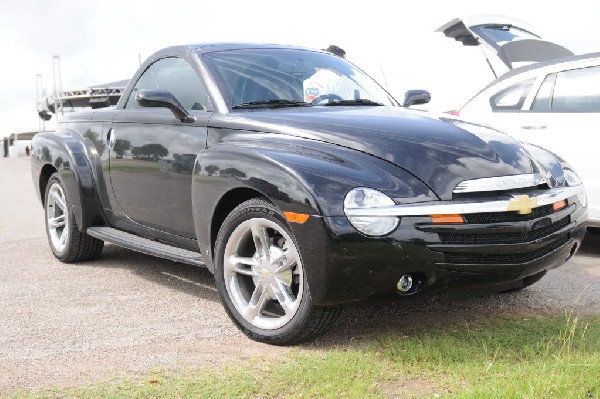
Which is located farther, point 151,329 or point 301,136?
point 151,329

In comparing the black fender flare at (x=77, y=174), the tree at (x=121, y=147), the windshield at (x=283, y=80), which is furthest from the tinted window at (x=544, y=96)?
the black fender flare at (x=77, y=174)

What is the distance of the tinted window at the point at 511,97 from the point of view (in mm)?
7469

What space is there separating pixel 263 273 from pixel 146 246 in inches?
54.9

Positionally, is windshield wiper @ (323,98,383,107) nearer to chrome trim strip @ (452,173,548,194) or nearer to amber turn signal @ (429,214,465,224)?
chrome trim strip @ (452,173,548,194)

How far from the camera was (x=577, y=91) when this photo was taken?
7051mm

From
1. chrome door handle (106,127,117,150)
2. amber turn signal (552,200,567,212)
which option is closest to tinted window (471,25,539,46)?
chrome door handle (106,127,117,150)

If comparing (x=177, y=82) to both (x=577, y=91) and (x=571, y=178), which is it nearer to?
(x=571, y=178)

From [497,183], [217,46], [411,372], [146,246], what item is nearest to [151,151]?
[146,246]

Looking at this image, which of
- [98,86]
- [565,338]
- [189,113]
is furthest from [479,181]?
[98,86]

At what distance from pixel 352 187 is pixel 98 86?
4420 cm

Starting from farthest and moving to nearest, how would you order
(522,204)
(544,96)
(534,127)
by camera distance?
(544,96), (534,127), (522,204)

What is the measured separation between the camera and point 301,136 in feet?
14.8

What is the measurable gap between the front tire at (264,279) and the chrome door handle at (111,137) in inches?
68.7

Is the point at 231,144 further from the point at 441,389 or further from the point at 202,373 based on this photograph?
the point at 441,389
